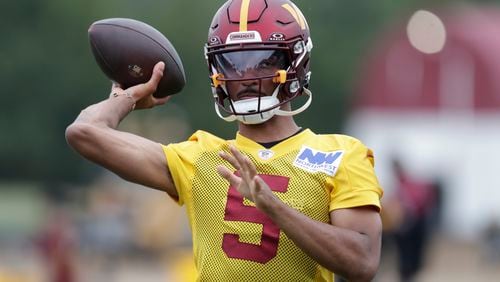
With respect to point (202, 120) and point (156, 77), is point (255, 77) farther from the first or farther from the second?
point (202, 120)

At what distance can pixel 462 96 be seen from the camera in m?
35.3

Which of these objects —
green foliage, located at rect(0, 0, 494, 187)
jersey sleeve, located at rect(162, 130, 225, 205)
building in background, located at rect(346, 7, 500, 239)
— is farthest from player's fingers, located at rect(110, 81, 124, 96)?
green foliage, located at rect(0, 0, 494, 187)

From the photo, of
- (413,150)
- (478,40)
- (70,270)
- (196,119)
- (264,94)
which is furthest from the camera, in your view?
(196,119)

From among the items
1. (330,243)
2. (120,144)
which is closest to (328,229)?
(330,243)

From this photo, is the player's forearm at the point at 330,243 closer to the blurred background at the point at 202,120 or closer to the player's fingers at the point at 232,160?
the player's fingers at the point at 232,160

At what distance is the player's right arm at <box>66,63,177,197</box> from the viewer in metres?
5.41

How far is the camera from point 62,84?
41656 mm

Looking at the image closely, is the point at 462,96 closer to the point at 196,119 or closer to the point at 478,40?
the point at 478,40

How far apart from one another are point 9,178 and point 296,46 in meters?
40.1

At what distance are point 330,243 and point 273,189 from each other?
0.37 metres

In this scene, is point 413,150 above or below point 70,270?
below

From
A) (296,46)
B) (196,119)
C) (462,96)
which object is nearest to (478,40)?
(462,96)

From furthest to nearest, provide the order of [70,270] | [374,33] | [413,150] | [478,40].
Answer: [374,33] < [478,40] < [413,150] < [70,270]

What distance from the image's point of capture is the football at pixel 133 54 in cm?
579
